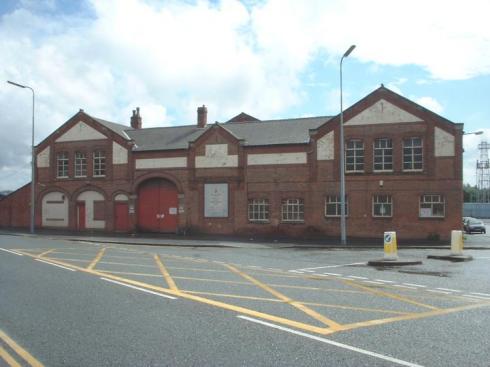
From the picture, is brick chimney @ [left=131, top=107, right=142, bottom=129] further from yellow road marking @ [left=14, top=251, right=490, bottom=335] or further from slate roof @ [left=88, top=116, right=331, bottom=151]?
yellow road marking @ [left=14, top=251, right=490, bottom=335]

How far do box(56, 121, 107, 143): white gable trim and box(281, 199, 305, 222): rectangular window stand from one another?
49.6 feet

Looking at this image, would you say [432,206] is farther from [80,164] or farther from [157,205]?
[80,164]

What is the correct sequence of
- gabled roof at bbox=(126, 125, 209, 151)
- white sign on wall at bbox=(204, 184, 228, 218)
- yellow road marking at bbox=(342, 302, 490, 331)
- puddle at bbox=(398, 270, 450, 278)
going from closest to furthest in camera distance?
yellow road marking at bbox=(342, 302, 490, 331) → puddle at bbox=(398, 270, 450, 278) → white sign on wall at bbox=(204, 184, 228, 218) → gabled roof at bbox=(126, 125, 209, 151)

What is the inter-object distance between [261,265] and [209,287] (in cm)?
556

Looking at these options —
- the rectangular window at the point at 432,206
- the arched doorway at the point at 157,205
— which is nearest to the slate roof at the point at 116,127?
the arched doorway at the point at 157,205

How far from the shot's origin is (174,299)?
9562 millimetres

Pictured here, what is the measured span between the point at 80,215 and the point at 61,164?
4470mm

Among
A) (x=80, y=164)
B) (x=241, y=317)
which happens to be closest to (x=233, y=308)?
(x=241, y=317)

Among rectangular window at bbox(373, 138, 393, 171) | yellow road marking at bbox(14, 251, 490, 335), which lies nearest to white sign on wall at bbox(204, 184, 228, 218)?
rectangular window at bbox(373, 138, 393, 171)

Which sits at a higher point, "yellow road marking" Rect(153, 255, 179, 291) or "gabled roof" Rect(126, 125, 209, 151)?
"gabled roof" Rect(126, 125, 209, 151)

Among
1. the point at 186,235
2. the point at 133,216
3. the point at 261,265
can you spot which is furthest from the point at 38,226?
the point at 261,265

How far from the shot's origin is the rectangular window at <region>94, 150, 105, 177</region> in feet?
122

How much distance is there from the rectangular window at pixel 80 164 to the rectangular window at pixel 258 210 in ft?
45.0

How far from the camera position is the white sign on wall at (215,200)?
33.3 metres
